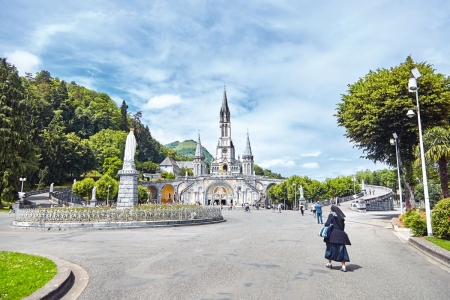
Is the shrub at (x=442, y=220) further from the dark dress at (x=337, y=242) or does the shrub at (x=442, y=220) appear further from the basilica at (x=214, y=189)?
the basilica at (x=214, y=189)

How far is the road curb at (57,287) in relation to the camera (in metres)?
5.16

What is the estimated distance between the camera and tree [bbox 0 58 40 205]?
36594 millimetres

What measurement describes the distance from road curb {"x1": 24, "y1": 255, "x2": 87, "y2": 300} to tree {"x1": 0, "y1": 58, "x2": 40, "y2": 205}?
36.7 meters

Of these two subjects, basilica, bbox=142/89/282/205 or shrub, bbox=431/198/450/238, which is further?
basilica, bbox=142/89/282/205

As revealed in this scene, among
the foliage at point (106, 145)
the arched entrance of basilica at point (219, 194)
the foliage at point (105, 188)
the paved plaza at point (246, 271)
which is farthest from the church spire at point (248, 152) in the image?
the paved plaza at point (246, 271)

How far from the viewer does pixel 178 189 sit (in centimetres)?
8700

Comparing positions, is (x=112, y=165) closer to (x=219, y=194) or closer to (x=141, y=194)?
(x=141, y=194)

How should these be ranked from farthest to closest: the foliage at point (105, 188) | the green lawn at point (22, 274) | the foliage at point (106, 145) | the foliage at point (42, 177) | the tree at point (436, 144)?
the foliage at point (106, 145) → the foliage at point (42, 177) → the foliage at point (105, 188) → the tree at point (436, 144) → the green lawn at point (22, 274)

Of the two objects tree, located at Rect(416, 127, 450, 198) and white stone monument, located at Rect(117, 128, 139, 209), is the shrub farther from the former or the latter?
white stone monument, located at Rect(117, 128, 139, 209)

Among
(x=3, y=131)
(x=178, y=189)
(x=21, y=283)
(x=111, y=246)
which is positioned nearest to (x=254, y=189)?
(x=178, y=189)

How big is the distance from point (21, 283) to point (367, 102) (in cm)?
2394

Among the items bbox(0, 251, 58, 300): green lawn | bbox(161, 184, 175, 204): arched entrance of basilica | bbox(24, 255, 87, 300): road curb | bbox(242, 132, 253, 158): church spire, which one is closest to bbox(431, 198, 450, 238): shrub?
bbox(24, 255, 87, 300): road curb

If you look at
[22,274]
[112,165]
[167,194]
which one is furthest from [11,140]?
[167,194]

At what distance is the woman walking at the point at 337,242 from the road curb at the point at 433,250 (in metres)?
3.00
